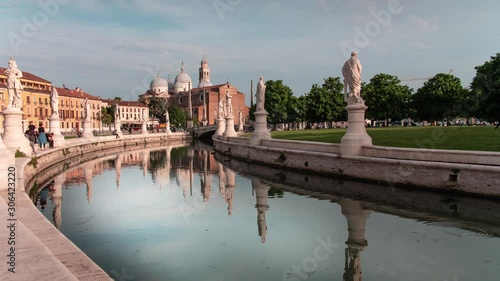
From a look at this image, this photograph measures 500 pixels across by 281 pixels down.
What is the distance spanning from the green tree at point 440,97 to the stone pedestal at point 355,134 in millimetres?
48904

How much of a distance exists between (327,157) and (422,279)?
12404mm

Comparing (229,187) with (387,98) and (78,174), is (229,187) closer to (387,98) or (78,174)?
(78,174)

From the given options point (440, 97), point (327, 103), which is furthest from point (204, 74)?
point (440, 97)

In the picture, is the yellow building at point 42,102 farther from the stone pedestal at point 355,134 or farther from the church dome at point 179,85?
the stone pedestal at point 355,134

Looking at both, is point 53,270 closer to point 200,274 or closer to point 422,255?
point 200,274

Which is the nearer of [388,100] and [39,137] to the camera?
[39,137]

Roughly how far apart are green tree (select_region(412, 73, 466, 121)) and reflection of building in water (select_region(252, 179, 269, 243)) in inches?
2026

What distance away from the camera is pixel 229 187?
59.2ft

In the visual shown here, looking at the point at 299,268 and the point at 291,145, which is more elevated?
the point at 291,145

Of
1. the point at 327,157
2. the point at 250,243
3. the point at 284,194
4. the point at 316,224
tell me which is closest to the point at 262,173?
the point at 327,157

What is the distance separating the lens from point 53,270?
15.8 ft

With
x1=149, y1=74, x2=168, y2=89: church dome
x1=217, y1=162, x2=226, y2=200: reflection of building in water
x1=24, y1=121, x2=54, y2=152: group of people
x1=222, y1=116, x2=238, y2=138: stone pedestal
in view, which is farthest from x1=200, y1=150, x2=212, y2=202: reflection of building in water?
x1=149, y1=74, x2=168, y2=89: church dome

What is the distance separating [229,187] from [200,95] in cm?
11937

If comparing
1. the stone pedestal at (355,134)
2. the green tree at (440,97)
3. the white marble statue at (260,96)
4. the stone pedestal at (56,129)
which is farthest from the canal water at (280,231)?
the green tree at (440,97)
